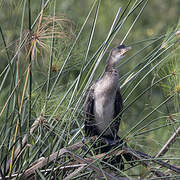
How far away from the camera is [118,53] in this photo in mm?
3320

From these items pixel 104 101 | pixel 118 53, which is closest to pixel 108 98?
pixel 104 101

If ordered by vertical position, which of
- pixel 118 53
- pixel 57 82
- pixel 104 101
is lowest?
pixel 104 101

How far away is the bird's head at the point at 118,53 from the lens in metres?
3.26

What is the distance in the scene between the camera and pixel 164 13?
8352mm

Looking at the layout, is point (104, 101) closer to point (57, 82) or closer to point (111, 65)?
point (111, 65)

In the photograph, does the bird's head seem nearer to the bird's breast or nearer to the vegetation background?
the vegetation background

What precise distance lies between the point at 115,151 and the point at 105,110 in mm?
926

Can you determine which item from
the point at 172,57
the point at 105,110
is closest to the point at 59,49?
the point at 105,110

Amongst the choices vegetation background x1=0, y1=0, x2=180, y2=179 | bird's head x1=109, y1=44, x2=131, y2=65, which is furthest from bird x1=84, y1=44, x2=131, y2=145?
vegetation background x1=0, y1=0, x2=180, y2=179

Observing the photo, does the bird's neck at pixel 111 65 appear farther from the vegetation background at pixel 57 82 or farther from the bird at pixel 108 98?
the vegetation background at pixel 57 82

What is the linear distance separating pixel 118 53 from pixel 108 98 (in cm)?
40

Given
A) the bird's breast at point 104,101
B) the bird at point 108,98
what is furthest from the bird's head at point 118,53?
the bird's breast at point 104,101

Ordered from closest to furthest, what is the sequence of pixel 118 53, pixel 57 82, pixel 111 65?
pixel 57 82
pixel 118 53
pixel 111 65

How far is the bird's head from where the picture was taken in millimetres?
3265
